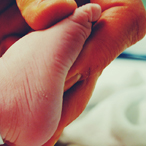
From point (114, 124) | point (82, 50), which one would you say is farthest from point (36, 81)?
point (114, 124)

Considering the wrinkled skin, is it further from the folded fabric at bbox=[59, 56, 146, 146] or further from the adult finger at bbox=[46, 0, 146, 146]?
the folded fabric at bbox=[59, 56, 146, 146]

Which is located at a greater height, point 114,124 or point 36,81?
point 36,81

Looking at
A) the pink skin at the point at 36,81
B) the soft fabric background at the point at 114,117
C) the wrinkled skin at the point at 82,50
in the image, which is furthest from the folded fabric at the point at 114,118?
the pink skin at the point at 36,81

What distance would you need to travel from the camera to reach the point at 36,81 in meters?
0.31

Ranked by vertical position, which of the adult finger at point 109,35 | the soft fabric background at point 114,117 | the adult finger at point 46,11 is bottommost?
the soft fabric background at point 114,117

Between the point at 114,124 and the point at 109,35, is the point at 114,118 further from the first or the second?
the point at 109,35

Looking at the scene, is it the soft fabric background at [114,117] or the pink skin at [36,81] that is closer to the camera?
the pink skin at [36,81]

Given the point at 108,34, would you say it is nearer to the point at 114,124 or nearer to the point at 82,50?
the point at 82,50

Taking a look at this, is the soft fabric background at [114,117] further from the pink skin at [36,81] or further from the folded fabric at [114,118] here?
the pink skin at [36,81]

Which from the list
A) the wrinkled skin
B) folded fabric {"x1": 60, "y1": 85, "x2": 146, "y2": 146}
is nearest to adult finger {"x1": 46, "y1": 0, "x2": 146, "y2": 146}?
the wrinkled skin

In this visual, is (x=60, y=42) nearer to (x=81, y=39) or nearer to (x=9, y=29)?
(x=81, y=39)

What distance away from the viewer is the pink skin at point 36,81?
0.30 meters

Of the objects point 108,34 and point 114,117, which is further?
point 114,117

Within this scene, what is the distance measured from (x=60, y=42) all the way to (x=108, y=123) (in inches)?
11.9
